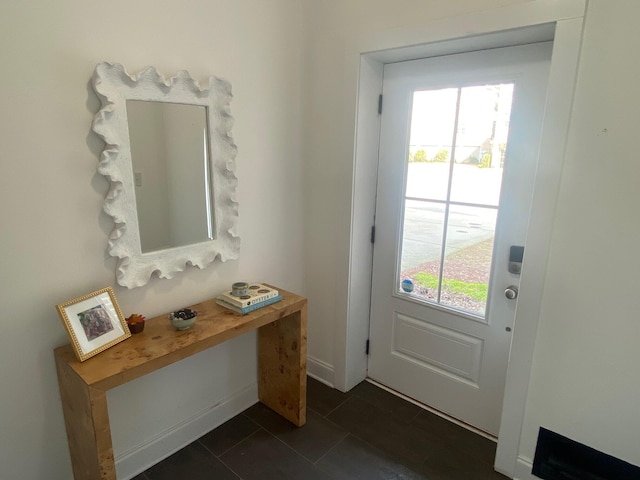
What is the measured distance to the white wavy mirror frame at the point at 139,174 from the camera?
1.47 metres

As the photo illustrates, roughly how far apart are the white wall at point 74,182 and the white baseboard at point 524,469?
1586mm

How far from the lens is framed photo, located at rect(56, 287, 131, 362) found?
1371mm

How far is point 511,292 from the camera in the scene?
188 centimetres

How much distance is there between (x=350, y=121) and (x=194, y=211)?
977 mm

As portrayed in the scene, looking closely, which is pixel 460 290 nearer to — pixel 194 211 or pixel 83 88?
pixel 194 211

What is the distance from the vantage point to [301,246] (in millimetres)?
2500

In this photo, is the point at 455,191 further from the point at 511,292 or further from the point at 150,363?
the point at 150,363

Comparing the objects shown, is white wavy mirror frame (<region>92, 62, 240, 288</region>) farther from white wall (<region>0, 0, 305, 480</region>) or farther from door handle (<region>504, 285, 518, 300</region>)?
door handle (<region>504, 285, 518, 300</region>)

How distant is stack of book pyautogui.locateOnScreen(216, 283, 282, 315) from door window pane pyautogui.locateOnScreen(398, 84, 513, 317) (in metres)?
0.85

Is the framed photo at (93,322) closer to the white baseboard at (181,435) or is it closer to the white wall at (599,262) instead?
the white baseboard at (181,435)

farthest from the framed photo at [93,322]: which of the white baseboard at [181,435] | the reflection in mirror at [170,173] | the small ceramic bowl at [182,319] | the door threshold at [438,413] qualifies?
the door threshold at [438,413]

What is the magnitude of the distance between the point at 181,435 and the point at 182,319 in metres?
0.78

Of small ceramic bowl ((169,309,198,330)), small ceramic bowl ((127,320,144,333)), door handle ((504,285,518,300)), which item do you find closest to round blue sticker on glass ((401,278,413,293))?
door handle ((504,285,518,300))

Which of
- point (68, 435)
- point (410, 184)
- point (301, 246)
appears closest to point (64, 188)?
point (68, 435)
